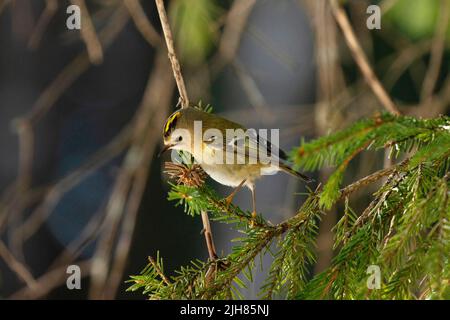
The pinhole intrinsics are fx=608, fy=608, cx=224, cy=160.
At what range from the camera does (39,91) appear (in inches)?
132

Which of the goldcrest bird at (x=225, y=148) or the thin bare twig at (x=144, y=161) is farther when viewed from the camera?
the thin bare twig at (x=144, y=161)

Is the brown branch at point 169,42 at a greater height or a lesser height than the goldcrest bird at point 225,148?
greater

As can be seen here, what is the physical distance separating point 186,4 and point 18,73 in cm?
170

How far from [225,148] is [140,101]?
1.79m

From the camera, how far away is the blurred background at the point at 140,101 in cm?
194

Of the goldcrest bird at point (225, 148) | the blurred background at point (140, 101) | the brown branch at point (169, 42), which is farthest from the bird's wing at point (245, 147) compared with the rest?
the brown branch at point (169, 42)

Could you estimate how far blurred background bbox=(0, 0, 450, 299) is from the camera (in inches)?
76.4

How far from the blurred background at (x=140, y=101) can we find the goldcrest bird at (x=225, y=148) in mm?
288

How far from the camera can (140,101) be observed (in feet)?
11.2

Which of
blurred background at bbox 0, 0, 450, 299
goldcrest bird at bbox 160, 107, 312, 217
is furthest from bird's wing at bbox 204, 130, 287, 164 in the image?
blurred background at bbox 0, 0, 450, 299

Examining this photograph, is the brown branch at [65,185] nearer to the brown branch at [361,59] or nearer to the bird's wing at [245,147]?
the bird's wing at [245,147]

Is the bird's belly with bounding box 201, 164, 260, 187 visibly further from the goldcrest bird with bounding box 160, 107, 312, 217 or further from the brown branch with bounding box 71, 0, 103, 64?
the brown branch with bounding box 71, 0, 103, 64

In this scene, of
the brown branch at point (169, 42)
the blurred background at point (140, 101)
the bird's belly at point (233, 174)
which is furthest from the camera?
the blurred background at point (140, 101)

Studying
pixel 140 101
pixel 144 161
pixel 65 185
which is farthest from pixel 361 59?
pixel 140 101
